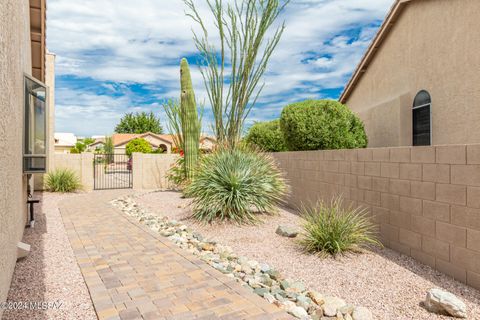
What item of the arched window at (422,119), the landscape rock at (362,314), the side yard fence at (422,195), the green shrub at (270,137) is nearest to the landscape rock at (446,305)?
the landscape rock at (362,314)

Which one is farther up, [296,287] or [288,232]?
[288,232]

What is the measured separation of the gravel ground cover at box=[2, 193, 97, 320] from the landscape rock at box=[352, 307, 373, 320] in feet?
8.50

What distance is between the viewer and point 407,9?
10.6 metres

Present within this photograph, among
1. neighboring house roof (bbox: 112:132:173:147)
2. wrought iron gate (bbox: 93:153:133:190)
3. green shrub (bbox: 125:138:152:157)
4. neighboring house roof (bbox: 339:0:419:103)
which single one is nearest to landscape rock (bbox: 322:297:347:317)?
neighboring house roof (bbox: 339:0:419:103)

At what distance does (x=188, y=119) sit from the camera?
40.1 ft

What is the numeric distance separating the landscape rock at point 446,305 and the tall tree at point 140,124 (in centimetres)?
5857

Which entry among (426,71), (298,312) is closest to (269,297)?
(298,312)

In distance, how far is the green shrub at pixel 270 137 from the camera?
14658 mm

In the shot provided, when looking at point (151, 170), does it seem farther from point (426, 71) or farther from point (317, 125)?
point (426, 71)

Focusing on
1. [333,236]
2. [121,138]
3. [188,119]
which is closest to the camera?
[333,236]

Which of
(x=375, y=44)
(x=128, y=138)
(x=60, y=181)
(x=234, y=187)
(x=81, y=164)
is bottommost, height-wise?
A: (x=60, y=181)

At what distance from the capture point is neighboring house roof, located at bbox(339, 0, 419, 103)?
35.5ft

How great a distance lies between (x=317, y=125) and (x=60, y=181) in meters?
10.2

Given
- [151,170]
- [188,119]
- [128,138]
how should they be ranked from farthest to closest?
1. [128,138]
2. [151,170]
3. [188,119]
